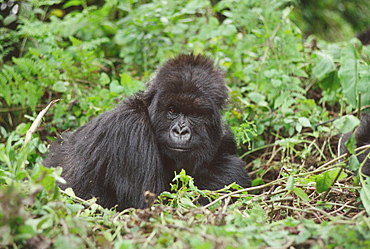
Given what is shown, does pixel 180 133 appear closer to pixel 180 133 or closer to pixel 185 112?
pixel 180 133

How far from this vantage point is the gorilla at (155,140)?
3820 mm

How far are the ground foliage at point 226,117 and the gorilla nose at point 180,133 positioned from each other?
1.68 feet

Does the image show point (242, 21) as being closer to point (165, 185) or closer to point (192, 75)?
point (192, 75)

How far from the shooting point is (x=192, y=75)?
402 cm

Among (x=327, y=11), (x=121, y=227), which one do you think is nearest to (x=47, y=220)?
(x=121, y=227)

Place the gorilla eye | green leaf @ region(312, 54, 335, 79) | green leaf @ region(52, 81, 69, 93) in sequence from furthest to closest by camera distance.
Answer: green leaf @ region(52, 81, 69, 93)
green leaf @ region(312, 54, 335, 79)
the gorilla eye

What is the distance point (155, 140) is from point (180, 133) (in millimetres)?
248

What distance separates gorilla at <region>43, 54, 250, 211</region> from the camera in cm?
382

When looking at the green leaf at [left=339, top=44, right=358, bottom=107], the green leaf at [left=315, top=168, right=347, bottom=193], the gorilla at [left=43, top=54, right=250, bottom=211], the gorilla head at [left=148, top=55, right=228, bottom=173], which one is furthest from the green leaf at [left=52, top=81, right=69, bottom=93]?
the green leaf at [left=315, top=168, right=347, bottom=193]

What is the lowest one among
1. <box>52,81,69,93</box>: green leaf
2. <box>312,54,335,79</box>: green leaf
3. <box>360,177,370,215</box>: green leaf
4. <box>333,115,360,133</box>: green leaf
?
<box>52,81,69,93</box>: green leaf

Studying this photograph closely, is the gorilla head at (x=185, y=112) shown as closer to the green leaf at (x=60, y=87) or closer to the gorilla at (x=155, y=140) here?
the gorilla at (x=155, y=140)

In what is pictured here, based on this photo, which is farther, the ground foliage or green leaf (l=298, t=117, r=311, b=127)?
green leaf (l=298, t=117, r=311, b=127)

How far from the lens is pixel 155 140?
154 inches

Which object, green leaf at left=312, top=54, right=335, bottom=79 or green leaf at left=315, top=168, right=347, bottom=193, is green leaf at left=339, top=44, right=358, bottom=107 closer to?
green leaf at left=315, top=168, right=347, bottom=193
